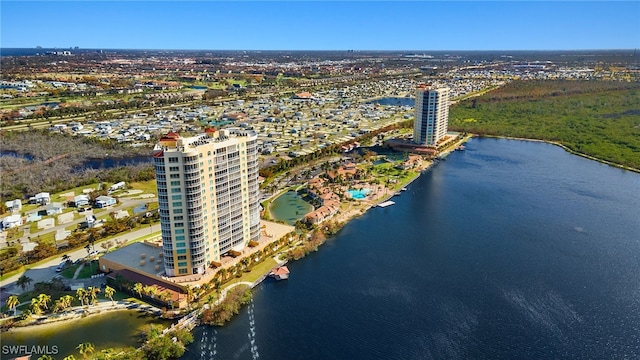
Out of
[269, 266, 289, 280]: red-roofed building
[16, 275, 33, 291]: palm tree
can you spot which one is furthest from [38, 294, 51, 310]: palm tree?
[269, 266, 289, 280]: red-roofed building

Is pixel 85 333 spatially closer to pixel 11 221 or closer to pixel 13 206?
pixel 11 221

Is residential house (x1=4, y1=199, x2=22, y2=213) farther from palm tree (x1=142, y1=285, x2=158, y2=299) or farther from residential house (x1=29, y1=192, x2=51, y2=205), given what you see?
palm tree (x1=142, y1=285, x2=158, y2=299)

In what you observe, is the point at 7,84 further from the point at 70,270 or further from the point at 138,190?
the point at 70,270

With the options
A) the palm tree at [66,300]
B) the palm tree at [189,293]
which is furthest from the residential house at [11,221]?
the palm tree at [189,293]

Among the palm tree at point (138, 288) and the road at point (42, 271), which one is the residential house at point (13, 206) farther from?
the palm tree at point (138, 288)

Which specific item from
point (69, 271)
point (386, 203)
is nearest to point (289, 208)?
point (386, 203)

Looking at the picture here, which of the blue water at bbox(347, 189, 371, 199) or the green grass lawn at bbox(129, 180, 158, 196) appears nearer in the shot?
the blue water at bbox(347, 189, 371, 199)

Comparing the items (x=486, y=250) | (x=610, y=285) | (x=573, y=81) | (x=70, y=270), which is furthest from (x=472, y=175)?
(x=573, y=81)
